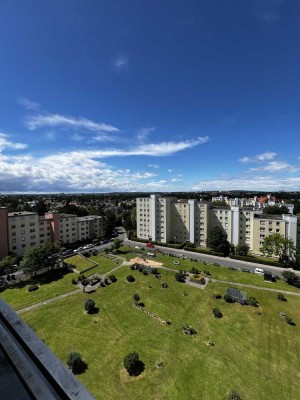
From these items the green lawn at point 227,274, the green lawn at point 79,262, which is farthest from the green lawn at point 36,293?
the green lawn at point 227,274

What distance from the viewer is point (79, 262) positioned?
152ft

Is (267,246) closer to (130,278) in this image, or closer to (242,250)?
(242,250)

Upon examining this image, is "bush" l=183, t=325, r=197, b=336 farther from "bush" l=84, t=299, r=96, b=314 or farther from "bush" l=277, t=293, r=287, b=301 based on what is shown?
"bush" l=277, t=293, r=287, b=301

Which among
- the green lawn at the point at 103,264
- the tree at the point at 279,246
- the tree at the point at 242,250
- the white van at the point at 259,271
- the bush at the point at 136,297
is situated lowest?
the white van at the point at 259,271

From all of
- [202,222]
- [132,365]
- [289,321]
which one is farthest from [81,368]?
[202,222]

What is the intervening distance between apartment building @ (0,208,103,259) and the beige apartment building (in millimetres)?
16347

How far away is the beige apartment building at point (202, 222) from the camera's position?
50.7m

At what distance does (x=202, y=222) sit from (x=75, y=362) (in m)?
47.8

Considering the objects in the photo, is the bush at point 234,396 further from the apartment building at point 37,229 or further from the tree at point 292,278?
the apartment building at point 37,229

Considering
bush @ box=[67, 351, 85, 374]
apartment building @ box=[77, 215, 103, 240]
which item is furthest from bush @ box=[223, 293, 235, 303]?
apartment building @ box=[77, 215, 103, 240]

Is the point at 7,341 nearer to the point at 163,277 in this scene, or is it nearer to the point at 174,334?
the point at 174,334

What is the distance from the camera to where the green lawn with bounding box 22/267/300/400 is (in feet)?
56.6

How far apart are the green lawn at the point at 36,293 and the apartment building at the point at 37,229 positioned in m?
17.2

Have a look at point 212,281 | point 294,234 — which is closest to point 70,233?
point 212,281
